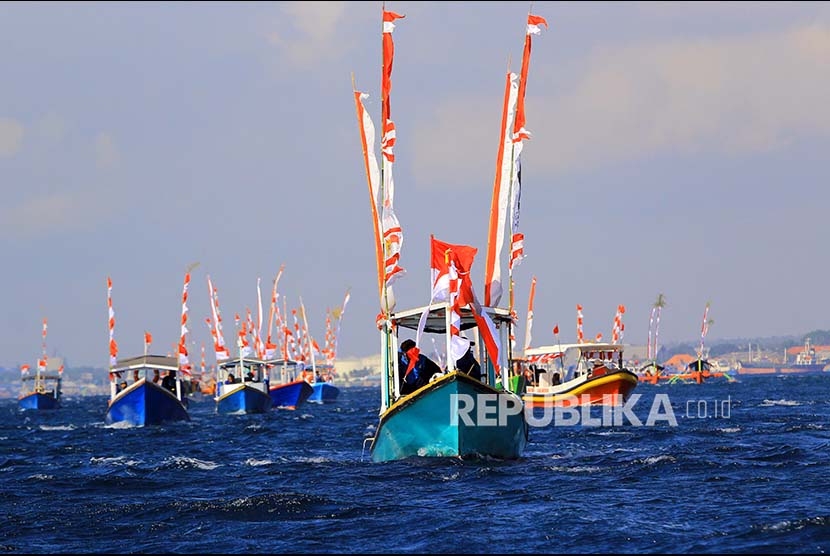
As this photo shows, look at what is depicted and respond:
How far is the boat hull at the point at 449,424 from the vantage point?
80.8 feet

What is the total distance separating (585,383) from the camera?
63.3 metres

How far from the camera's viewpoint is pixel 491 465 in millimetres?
25344

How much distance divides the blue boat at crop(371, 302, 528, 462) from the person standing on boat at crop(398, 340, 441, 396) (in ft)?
0.54

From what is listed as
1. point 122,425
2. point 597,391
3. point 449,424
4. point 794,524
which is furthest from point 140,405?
point 794,524

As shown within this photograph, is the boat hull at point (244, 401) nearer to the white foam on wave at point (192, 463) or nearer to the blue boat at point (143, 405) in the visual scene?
the blue boat at point (143, 405)

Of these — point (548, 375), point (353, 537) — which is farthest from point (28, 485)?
point (548, 375)

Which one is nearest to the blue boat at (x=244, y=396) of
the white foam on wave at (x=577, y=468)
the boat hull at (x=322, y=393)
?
the boat hull at (x=322, y=393)

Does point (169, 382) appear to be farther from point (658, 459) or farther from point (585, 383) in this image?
point (658, 459)

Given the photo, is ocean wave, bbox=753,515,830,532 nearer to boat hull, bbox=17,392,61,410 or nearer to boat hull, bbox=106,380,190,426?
boat hull, bbox=106,380,190,426

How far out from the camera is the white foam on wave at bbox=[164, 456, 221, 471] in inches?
1175

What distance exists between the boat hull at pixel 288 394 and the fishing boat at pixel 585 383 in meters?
20.3

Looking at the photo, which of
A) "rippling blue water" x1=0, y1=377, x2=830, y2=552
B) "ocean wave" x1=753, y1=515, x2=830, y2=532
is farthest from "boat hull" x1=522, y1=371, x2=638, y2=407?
A: "ocean wave" x1=753, y1=515, x2=830, y2=532

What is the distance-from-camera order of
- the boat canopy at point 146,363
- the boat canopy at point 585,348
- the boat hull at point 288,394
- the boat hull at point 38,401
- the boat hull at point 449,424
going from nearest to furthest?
the boat hull at point 449,424
the boat canopy at point 146,363
the boat canopy at point 585,348
the boat hull at point 288,394
the boat hull at point 38,401

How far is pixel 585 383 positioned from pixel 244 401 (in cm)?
2080
